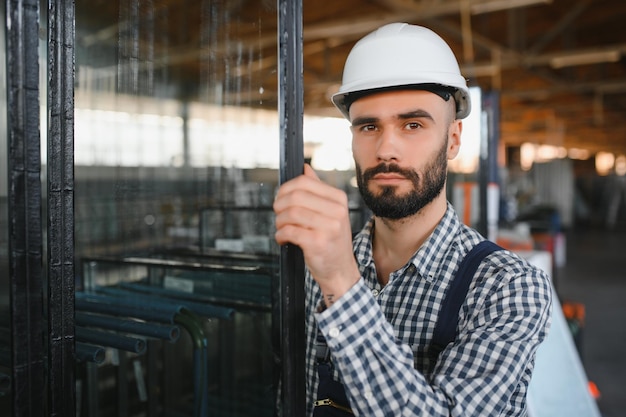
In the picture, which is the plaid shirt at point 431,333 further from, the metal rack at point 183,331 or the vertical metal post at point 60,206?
the metal rack at point 183,331

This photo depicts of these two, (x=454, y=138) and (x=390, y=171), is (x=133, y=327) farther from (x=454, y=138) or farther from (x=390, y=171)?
(x=454, y=138)

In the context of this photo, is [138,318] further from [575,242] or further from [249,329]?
[575,242]

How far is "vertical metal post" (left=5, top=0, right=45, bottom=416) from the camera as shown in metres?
0.73

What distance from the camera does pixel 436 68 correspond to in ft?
4.03

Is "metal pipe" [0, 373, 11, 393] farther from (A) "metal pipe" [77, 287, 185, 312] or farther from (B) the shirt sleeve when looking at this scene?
(B) the shirt sleeve

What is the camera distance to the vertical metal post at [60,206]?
86cm

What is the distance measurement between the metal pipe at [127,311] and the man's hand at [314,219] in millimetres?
1138

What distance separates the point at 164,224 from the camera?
362 centimetres

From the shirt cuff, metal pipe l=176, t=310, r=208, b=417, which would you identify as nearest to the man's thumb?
the shirt cuff

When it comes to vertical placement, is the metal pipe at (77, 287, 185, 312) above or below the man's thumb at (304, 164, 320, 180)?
below

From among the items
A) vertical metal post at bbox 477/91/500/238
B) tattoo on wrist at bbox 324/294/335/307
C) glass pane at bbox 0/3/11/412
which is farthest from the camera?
vertical metal post at bbox 477/91/500/238

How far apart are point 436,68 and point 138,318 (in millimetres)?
1264

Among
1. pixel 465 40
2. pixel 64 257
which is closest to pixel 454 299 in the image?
pixel 64 257

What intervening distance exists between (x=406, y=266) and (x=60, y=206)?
0.77 metres
